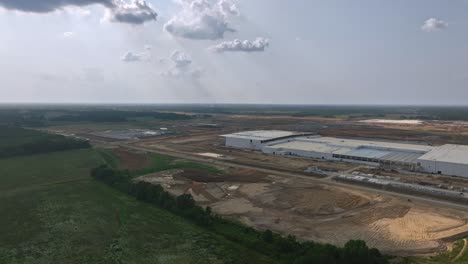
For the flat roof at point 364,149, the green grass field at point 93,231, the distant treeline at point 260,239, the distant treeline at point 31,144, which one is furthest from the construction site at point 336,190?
the distant treeline at point 31,144

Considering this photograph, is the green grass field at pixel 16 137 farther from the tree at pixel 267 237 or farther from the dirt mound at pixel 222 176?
the tree at pixel 267 237

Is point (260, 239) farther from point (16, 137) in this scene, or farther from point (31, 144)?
point (16, 137)

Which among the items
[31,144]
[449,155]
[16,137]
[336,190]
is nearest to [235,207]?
[336,190]

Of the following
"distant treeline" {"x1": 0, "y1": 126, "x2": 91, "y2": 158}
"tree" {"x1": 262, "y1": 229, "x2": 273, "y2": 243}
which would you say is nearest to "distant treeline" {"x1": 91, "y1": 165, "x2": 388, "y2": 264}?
"tree" {"x1": 262, "y1": 229, "x2": 273, "y2": 243}

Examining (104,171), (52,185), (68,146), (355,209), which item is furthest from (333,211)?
(68,146)

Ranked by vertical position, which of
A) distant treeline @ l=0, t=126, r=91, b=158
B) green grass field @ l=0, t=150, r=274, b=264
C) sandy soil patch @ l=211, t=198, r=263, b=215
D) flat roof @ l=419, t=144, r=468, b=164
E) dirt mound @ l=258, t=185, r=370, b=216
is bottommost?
green grass field @ l=0, t=150, r=274, b=264

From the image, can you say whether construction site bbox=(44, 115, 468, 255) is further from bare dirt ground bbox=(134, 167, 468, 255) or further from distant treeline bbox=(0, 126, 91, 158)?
distant treeline bbox=(0, 126, 91, 158)
